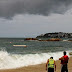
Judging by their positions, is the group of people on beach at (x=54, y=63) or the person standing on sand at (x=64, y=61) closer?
the group of people on beach at (x=54, y=63)

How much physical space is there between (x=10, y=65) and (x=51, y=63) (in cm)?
838

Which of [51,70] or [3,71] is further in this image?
[3,71]

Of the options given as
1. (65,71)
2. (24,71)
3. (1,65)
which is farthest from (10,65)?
(65,71)

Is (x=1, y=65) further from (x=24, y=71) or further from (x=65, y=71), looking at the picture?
(x=65, y=71)

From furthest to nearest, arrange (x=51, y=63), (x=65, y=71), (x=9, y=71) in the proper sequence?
1. (x=9, y=71)
2. (x=65, y=71)
3. (x=51, y=63)

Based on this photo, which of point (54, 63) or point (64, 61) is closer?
point (54, 63)

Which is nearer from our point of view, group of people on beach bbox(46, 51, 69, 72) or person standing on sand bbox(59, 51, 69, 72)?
group of people on beach bbox(46, 51, 69, 72)

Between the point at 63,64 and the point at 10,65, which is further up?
the point at 63,64

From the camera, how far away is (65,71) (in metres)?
11.2

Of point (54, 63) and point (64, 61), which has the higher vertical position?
point (64, 61)

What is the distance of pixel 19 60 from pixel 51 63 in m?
10.3

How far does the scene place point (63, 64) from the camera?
10.7 metres

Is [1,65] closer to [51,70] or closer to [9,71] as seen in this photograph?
[9,71]

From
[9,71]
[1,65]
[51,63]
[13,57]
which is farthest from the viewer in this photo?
[13,57]
